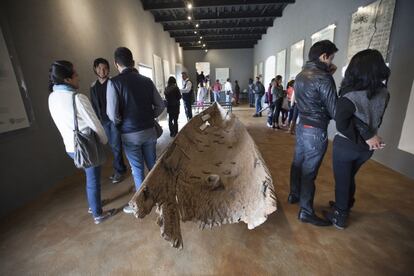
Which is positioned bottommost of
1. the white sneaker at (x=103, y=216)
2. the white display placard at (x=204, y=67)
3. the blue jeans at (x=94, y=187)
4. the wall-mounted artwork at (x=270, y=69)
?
the white sneaker at (x=103, y=216)

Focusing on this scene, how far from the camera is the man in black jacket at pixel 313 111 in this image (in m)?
1.64

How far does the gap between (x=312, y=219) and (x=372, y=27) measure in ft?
10.3

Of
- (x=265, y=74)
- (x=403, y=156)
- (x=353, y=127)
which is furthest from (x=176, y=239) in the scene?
(x=265, y=74)

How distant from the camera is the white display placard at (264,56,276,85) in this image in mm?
9227

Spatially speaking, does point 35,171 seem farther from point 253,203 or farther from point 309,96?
point 309,96

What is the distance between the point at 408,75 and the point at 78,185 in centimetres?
450

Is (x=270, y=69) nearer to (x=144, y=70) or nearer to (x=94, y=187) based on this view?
(x=144, y=70)

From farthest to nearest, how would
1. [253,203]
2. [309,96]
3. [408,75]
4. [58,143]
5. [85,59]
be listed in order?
[85,59] < [58,143] < [408,75] < [309,96] < [253,203]

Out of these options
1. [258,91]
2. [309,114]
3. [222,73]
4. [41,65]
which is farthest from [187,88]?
[222,73]

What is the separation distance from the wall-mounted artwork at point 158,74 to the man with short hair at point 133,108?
5.66 metres

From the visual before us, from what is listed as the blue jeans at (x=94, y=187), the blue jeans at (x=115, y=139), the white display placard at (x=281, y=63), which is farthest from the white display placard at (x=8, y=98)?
the white display placard at (x=281, y=63)

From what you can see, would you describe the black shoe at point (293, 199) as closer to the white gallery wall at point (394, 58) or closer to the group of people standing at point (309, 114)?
the group of people standing at point (309, 114)

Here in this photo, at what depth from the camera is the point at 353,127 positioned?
1.51m

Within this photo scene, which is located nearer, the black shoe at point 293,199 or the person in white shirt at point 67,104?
the person in white shirt at point 67,104
